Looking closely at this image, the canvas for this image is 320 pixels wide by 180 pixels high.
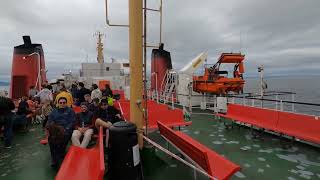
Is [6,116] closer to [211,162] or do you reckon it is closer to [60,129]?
[60,129]

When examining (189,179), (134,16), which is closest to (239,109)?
(189,179)

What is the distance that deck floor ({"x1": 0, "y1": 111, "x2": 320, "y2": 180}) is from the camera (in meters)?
4.98

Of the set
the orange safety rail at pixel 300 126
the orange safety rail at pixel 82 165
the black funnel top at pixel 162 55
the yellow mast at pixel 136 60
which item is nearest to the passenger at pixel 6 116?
the orange safety rail at pixel 82 165

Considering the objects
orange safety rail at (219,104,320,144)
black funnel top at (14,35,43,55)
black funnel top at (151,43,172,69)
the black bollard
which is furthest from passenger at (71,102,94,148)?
black funnel top at (151,43,172,69)

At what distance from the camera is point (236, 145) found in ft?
22.9

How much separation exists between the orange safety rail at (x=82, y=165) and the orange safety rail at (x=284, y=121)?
4.53m

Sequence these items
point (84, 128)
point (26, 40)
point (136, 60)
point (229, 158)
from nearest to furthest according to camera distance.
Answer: point (136, 60)
point (229, 158)
point (84, 128)
point (26, 40)

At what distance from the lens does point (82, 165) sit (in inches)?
163

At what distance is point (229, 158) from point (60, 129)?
357cm

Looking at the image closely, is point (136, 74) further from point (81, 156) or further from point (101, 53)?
point (101, 53)

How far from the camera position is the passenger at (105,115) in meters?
6.06

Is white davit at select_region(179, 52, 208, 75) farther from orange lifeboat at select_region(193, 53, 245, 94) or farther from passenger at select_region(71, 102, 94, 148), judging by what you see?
passenger at select_region(71, 102, 94, 148)

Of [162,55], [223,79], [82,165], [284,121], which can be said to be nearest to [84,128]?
[82,165]

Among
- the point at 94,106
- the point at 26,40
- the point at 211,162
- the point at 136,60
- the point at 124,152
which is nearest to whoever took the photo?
the point at 211,162
